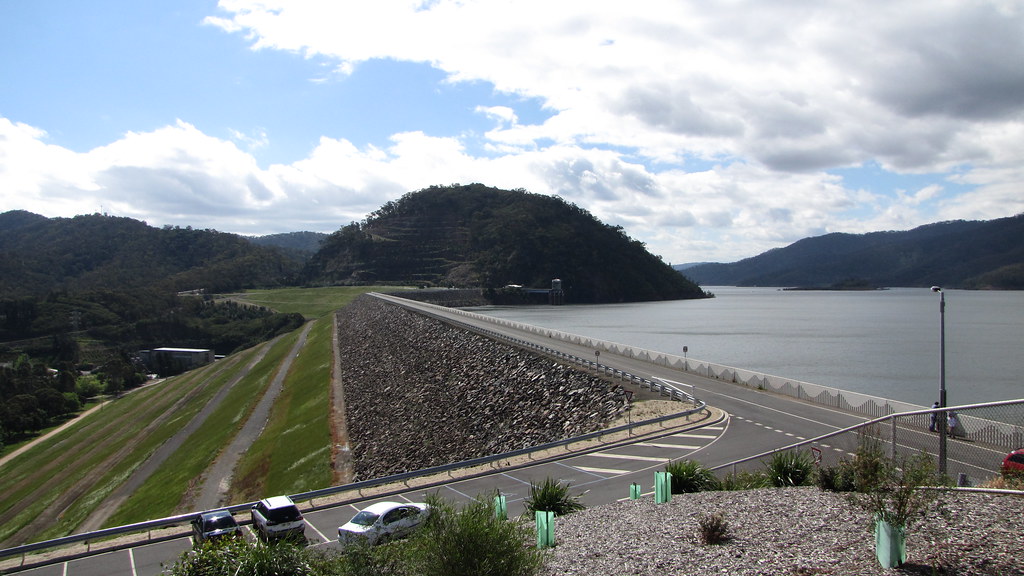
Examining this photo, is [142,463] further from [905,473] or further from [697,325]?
[697,325]

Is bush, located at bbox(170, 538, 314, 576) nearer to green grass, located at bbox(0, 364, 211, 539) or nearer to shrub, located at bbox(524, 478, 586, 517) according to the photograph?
shrub, located at bbox(524, 478, 586, 517)

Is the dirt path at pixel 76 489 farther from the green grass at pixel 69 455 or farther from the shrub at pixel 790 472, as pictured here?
the shrub at pixel 790 472

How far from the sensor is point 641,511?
13148 mm

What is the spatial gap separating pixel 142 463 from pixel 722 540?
173 ft

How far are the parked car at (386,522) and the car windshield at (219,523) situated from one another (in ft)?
10.4

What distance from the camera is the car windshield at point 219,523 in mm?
15625

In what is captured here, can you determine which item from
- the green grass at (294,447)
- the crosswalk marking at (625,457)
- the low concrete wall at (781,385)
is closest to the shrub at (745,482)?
the crosswalk marking at (625,457)

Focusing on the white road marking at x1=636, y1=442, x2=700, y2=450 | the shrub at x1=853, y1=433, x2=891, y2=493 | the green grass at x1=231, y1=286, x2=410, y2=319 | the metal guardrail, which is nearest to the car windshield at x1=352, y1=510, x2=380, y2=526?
the metal guardrail

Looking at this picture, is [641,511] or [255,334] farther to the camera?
[255,334]

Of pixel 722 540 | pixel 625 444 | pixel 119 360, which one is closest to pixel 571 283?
pixel 119 360

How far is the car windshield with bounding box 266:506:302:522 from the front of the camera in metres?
15.5

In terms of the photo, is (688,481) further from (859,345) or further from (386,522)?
(859,345)

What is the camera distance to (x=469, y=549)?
7.75 meters

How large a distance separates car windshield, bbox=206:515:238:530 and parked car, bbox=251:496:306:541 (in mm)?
557
